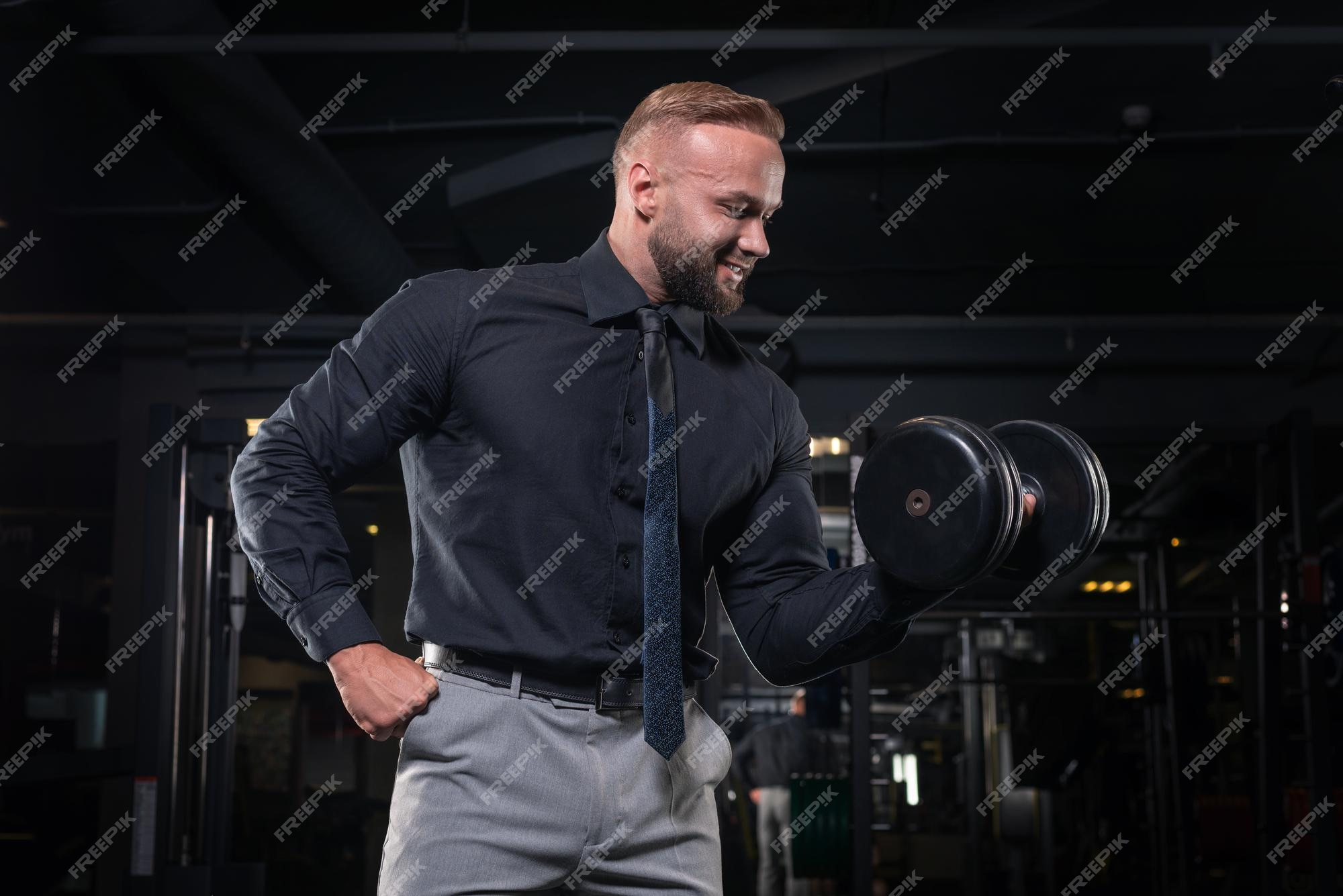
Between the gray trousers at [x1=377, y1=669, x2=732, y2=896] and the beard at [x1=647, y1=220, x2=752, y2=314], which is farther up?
the beard at [x1=647, y1=220, x2=752, y2=314]

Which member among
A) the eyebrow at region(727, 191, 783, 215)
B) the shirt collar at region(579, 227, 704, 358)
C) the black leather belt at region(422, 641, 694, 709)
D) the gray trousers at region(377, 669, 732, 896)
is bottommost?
the gray trousers at region(377, 669, 732, 896)

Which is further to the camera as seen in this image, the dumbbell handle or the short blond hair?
the short blond hair

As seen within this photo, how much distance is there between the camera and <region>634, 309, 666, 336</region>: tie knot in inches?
60.1

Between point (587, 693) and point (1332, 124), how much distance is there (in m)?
4.19

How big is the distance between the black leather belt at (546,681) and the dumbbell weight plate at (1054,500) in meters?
0.43

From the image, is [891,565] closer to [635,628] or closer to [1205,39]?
[635,628]

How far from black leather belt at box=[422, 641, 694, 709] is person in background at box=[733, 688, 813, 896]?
598 centimetres

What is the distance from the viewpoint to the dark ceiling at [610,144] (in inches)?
136

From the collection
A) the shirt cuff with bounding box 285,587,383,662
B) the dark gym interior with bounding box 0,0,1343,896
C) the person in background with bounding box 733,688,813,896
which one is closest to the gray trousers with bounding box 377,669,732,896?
the shirt cuff with bounding box 285,587,383,662

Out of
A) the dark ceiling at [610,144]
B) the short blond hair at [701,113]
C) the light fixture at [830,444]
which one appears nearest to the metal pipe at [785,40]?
the dark ceiling at [610,144]

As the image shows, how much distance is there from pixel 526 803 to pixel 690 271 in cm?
66

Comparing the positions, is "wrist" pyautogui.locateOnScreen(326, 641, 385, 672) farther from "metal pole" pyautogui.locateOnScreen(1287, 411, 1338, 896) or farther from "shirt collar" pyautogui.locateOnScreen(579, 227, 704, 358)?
"metal pole" pyautogui.locateOnScreen(1287, 411, 1338, 896)

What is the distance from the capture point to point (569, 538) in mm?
1404

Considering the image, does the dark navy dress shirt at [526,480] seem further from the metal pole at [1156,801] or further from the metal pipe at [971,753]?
the metal pipe at [971,753]
